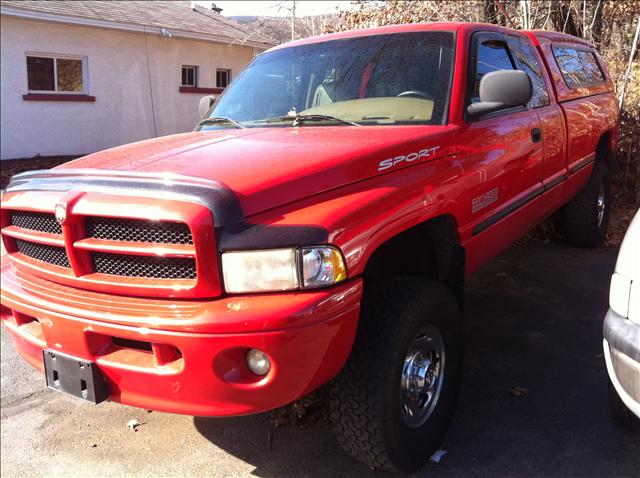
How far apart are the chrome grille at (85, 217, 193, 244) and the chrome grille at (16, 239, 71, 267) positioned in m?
0.25

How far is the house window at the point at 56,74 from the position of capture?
41.7 feet

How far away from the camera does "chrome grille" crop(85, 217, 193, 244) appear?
7.28 ft

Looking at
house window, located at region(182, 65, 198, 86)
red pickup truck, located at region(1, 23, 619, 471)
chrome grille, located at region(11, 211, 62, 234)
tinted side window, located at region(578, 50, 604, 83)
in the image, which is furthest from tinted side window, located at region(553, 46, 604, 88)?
house window, located at region(182, 65, 198, 86)

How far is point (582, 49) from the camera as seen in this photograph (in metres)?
5.90

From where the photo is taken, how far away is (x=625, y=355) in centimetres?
217

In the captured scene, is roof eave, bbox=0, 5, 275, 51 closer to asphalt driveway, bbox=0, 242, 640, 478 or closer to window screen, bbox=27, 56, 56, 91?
window screen, bbox=27, 56, 56, 91

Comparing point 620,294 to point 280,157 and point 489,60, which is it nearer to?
point 280,157

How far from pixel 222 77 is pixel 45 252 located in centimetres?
1541

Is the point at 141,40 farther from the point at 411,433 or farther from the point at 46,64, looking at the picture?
the point at 411,433

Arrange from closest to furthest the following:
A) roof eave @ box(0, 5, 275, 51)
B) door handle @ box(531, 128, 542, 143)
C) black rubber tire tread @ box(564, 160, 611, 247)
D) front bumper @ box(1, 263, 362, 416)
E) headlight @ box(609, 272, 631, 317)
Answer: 1. front bumper @ box(1, 263, 362, 416)
2. headlight @ box(609, 272, 631, 317)
3. door handle @ box(531, 128, 542, 143)
4. black rubber tire tread @ box(564, 160, 611, 247)
5. roof eave @ box(0, 5, 275, 51)

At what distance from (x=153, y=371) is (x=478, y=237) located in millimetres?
1946

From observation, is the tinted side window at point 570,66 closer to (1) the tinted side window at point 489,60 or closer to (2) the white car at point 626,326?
(1) the tinted side window at point 489,60

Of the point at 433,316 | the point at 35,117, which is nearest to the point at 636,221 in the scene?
the point at 433,316

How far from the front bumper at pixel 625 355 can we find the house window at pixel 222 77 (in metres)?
15.9
